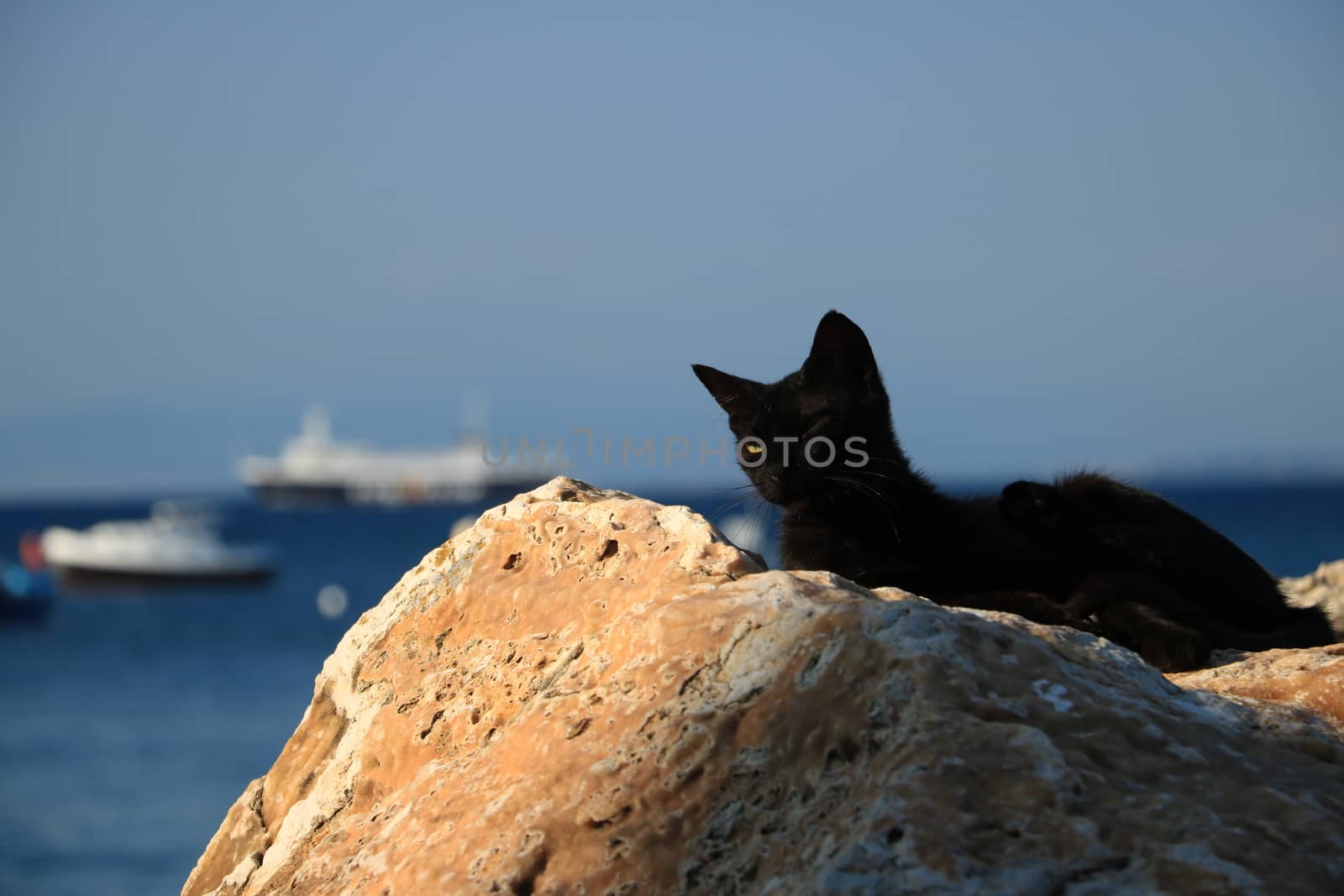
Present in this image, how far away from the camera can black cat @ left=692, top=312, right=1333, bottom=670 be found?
3947 millimetres

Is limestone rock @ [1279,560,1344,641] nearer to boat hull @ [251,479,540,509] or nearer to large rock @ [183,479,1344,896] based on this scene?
large rock @ [183,479,1344,896]

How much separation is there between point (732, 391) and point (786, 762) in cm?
245

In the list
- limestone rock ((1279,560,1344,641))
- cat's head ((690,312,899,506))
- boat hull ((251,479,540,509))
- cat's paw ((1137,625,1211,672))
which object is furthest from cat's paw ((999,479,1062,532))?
boat hull ((251,479,540,509))

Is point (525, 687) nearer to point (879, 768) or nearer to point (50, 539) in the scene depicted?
point (879, 768)

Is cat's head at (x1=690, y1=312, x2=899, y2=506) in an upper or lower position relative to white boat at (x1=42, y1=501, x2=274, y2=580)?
lower

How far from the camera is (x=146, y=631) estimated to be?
142ft

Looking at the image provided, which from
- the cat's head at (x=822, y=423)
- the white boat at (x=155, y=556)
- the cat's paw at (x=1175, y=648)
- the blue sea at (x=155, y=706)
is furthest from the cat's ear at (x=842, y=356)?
the white boat at (x=155, y=556)

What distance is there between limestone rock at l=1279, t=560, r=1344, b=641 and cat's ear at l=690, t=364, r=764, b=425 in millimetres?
2578

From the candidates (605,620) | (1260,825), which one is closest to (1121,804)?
(1260,825)

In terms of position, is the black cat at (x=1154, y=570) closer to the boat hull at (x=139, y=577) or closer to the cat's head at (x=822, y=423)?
the cat's head at (x=822, y=423)

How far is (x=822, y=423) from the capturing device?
4.02 metres

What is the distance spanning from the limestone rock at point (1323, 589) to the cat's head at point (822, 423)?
7.37 ft

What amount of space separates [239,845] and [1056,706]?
212 centimetres

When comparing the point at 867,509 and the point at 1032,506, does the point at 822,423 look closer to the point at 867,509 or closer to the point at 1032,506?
the point at 867,509
